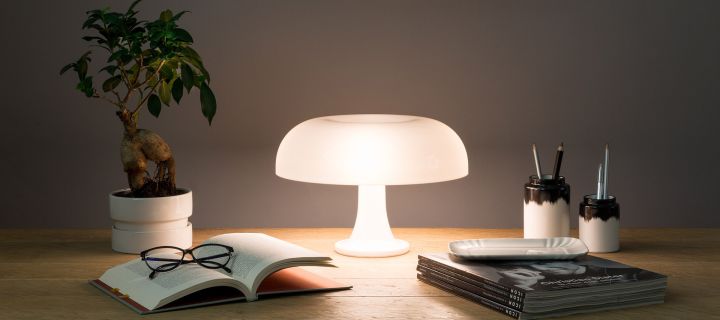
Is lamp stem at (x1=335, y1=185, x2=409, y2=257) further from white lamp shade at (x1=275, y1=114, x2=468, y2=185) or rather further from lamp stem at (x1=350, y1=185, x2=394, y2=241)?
white lamp shade at (x1=275, y1=114, x2=468, y2=185)

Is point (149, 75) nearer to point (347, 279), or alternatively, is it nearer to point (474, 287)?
point (347, 279)

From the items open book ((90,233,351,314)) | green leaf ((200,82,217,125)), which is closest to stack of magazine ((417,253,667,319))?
open book ((90,233,351,314))

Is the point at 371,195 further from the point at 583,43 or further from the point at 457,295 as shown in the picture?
the point at 583,43

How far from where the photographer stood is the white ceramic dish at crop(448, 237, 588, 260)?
4.51ft

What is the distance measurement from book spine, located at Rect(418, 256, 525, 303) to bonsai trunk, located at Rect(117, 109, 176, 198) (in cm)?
51

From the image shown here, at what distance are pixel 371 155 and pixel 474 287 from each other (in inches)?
12.6

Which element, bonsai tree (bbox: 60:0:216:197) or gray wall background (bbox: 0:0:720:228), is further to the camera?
gray wall background (bbox: 0:0:720:228)

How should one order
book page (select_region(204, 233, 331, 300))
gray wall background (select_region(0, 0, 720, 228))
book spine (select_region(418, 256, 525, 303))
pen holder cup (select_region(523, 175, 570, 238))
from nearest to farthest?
book spine (select_region(418, 256, 525, 303))
book page (select_region(204, 233, 331, 300))
pen holder cup (select_region(523, 175, 570, 238))
gray wall background (select_region(0, 0, 720, 228))

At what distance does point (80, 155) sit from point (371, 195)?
675mm

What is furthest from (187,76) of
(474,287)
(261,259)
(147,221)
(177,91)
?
(474,287)

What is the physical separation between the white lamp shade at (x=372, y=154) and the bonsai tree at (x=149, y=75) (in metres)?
0.19

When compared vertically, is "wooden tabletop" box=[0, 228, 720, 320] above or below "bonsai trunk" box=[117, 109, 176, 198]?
below

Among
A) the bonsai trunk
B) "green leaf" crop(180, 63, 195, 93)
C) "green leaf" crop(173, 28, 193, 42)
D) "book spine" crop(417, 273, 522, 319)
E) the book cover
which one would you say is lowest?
"book spine" crop(417, 273, 522, 319)

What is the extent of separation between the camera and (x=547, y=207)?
164cm
